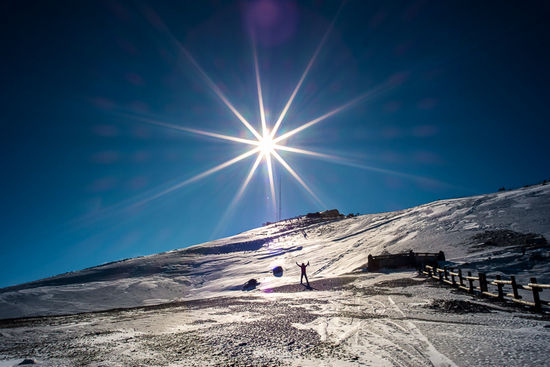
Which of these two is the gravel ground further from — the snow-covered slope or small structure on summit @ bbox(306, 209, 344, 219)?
small structure on summit @ bbox(306, 209, 344, 219)

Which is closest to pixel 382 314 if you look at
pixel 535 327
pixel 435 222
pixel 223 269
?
pixel 535 327

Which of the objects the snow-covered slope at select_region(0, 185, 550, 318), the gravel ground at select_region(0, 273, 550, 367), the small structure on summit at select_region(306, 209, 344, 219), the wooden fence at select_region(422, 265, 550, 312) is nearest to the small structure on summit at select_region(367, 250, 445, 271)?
the snow-covered slope at select_region(0, 185, 550, 318)

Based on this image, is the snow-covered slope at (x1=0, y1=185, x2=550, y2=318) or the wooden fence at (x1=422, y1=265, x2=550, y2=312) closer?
the wooden fence at (x1=422, y1=265, x2=550, y2=312)

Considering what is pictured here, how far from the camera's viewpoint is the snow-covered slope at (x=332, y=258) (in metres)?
21.4

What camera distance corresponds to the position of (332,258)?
31094 millimetres

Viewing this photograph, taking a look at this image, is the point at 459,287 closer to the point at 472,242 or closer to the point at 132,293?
the point at 472,242

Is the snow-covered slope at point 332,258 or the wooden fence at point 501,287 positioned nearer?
the wooden fence at point 501,287

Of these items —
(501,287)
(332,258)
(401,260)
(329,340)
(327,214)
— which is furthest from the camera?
(327,214)

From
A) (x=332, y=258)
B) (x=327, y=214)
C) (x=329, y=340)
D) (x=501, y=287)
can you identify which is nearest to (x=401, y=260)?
(x=332, y=258)

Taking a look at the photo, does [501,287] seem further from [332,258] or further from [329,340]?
[332,258]

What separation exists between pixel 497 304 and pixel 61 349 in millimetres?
14784

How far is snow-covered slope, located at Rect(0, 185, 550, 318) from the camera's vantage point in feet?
70.1

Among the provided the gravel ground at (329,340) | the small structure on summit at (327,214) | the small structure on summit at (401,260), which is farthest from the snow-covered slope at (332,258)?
the small structure on summit at (327,214)

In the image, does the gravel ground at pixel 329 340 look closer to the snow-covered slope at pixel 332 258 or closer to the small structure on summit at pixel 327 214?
the snow-covered slope at pixel 332 258
